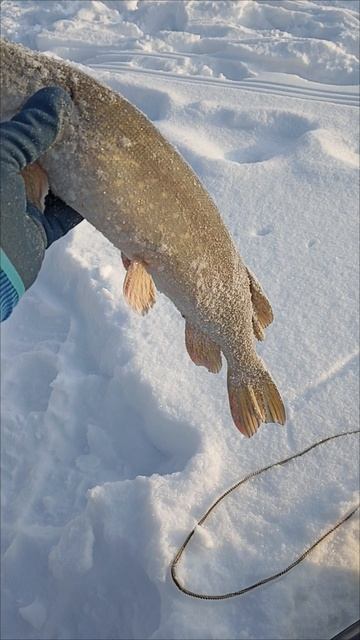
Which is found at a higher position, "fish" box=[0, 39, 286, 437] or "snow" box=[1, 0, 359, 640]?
"fish" box=[0, 39, 286, 437]

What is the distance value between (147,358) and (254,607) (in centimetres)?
115

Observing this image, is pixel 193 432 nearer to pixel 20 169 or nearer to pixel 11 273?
pixel 11 273

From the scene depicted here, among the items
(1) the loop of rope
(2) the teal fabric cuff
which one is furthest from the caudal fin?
(2) the teal fabric cuff

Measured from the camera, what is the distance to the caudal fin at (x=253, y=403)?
1857 millimetres

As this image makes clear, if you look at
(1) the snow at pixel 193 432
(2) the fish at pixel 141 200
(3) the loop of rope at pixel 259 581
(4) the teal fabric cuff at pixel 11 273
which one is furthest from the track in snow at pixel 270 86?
(4) the teal fabric cuff at pixel 11 273

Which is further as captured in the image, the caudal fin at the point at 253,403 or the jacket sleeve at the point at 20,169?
the caudal fin at the point at 253,403

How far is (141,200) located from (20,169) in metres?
0.30

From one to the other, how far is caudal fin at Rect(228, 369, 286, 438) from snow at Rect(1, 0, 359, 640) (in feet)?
1.30

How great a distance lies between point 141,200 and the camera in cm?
139

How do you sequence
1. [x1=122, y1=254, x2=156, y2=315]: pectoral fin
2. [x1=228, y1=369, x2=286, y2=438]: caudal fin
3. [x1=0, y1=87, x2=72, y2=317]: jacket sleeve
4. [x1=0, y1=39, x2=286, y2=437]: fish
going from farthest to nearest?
[x1=228, y1=369, x2=286, y2=438]: caudal fin, [x1=122, y1=254, x2=156, y2=315]: pectoral fin, [x1=0, y1=39, x2=286, y2=437]: fish, [x1=0, y1=87, x2=72, y2=317]: jacket sleeve

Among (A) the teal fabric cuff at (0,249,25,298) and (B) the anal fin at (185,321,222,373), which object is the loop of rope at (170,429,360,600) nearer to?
(B) the anal fin at (185,321,222,373)

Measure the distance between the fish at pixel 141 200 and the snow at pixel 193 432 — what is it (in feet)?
2.27

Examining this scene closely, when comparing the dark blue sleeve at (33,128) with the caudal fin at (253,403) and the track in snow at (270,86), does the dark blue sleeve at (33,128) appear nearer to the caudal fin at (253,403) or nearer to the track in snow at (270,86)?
the caudal fin at (253,403)

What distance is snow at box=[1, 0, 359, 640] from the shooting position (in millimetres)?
1937
